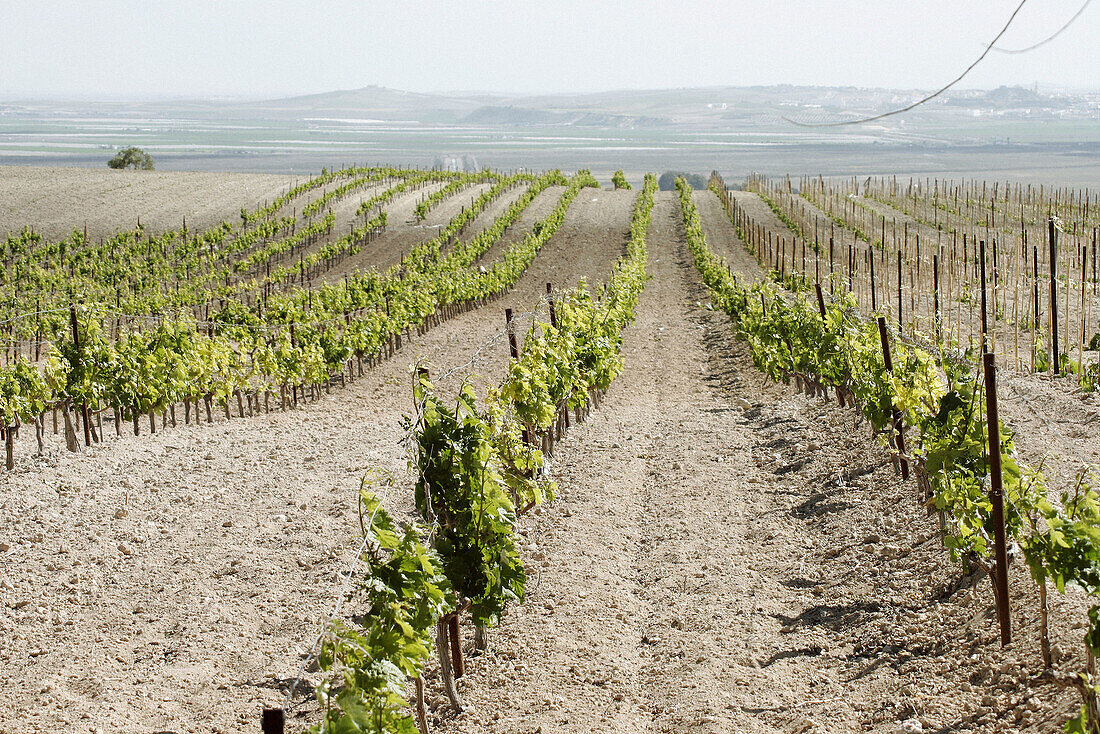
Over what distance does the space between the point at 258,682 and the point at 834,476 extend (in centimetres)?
621

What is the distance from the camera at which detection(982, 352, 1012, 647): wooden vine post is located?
567cm

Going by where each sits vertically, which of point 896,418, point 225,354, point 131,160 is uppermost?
point 131,160

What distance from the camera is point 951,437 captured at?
7086 mm

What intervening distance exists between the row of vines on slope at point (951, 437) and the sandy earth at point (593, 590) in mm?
526

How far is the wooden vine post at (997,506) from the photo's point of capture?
5.67m

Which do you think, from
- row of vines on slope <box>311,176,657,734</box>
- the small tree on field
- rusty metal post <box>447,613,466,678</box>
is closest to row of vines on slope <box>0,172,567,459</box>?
row of vines on slope <box>311,176,657,734</box>

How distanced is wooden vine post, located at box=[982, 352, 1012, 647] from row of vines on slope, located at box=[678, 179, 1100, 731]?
0.14m

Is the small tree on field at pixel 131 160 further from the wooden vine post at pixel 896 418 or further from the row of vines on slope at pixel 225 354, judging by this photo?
the wooden vine post at pixel 896 418

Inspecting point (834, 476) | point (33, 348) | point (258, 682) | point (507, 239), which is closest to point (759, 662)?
point (258, 682)

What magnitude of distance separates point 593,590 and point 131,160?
3490 inches

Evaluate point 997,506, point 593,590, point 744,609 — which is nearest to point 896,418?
point 744,609

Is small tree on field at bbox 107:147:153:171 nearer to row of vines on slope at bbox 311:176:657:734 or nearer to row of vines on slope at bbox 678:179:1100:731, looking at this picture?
row of vines on slope at bbox 678:179:1100:731

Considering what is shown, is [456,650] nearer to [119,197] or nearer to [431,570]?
Result: [431,570]

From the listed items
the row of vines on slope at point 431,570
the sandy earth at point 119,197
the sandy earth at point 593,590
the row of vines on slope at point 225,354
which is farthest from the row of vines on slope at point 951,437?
the sandy earth at point 119,197
